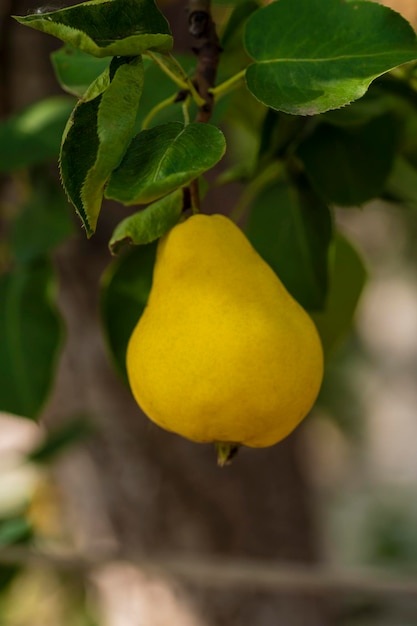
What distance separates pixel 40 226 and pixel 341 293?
30 centimetres

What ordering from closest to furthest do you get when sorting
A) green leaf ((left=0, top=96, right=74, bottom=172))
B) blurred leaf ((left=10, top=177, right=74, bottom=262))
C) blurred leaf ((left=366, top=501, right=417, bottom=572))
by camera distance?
green leaf ((left=0, top=96, right=74, bottom=172)) → blurred leaf ((left=10, top=177, right=74, bottom=262)) → blurred leaf ((left=366, top=501, right=417, bottom=572))

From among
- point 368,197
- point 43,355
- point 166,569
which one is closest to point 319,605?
point 166,569

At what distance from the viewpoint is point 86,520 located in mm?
1216

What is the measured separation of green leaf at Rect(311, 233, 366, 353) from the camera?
0.66 meters

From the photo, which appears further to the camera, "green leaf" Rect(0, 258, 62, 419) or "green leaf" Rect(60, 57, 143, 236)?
"green leaf" Rect(0, 258, 62, 419)

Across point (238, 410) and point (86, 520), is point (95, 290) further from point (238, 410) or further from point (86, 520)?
point (238, 410)

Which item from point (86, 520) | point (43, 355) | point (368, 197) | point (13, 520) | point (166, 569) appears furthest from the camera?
point (86, 520)

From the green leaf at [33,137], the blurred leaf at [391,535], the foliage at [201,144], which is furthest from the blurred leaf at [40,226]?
the blurred leaf at [391,535]

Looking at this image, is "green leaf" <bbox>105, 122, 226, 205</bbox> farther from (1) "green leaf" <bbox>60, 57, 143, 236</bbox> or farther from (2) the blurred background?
(2) the blurred background

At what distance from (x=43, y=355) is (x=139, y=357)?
354 millimetres

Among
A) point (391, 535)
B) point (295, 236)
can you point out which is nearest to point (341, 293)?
point (295, 236)

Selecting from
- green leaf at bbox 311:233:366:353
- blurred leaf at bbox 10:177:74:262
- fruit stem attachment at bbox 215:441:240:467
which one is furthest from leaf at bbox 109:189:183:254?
blurred leaf at bbox 10:177:74:262

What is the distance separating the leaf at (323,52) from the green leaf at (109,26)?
6 centimetres

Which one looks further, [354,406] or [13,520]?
[354,406]
